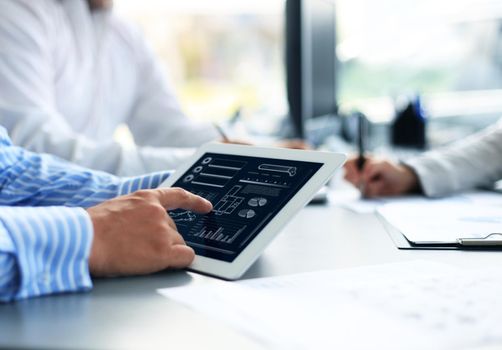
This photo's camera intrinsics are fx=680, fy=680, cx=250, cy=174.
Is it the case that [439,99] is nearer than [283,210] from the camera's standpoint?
No

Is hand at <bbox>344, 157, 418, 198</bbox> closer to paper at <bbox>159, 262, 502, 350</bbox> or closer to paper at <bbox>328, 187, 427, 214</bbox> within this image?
paper at <bbox>328, 187, 427, 214</bbox>

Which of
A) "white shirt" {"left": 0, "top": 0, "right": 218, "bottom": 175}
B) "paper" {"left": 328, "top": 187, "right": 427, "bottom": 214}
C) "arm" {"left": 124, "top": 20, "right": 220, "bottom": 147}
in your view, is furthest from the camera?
"arm" {"left": 124, "top": 20, "right": 220, "bottom": 147}

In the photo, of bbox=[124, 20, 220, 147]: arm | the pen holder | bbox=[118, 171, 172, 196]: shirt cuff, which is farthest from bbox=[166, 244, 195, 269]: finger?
the pen holder

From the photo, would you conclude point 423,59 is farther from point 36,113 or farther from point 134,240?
point 134,240

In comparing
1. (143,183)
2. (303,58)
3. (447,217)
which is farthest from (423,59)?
(143,183)

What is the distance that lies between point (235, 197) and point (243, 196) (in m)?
0.01

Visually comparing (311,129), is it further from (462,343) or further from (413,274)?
(462,343)

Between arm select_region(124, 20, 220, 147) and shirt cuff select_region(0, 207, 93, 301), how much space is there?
1.08 meters

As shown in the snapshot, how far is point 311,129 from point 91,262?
1312 mm

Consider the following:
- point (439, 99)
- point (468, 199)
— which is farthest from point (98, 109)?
point (439, 99)

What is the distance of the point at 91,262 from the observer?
68cm

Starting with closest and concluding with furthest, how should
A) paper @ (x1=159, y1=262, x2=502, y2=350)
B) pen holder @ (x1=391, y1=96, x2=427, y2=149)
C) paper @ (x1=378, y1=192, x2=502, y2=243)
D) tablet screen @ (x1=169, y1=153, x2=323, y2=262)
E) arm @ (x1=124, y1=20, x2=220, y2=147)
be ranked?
1. paper @ (x1=159, y1=262, x2=502, y2=350)
2. tablet screen @ (x1=169, y1=153, x2=323, y2=262)
3. paper @ (x1=378, y1=192, x2=502, y2=243)
4. arm @ (x1=124, y1=20, x2=220, y2=147)
5. pen holder @ (x1=391, y1=96, x2=427, y2=149)

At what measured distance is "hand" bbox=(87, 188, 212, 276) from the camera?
2.25 feet

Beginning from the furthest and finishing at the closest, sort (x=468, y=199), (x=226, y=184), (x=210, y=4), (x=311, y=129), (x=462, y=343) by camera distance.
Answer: (x=210, y=4) → (x=311, y=129) → (x=468, y=199) → (x=226, y=184) → (x=462, y=343)
